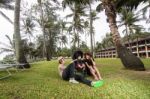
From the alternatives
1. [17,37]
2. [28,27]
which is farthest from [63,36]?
[17,37]

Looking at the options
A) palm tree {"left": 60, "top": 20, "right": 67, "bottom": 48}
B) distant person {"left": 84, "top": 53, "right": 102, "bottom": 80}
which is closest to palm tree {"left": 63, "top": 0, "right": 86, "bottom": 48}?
palm tree {"left": 60, "top": 20, "right": 67, "bottom": 48}

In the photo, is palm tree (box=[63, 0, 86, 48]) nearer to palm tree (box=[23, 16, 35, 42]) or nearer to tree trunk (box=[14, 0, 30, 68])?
palm tree (box=[23, 16, 35, 42])

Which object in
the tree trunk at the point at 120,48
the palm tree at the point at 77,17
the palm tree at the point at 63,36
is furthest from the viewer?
the palm tree at the point at 63,36

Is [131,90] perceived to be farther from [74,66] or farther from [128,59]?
[128,59]

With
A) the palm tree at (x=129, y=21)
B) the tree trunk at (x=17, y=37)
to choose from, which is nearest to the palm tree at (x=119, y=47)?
the tree trunk at (x=17, y=37)

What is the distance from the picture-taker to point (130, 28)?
2108 inches

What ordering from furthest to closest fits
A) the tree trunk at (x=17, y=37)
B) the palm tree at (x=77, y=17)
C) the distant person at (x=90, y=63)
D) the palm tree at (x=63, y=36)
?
the palm tree at (x=63, y=36) → the palm tree at (x=77, y=17) → the tree trunk at (x=17, y=37) → the distant person at (x=90, y=63)

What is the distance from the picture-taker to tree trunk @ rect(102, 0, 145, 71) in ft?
50.7

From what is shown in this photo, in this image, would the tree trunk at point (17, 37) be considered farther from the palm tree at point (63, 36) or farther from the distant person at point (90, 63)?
the palm tree at point (63, 36)

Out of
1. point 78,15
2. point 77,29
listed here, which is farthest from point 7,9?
point 77,29

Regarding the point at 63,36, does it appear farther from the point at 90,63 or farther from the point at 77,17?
the point at 90,63

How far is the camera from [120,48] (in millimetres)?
16047

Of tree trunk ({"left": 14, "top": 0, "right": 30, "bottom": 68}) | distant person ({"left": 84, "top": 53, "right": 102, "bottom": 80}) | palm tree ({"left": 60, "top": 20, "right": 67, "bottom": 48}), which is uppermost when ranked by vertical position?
palm tree ({"left": 60, "top": 20, "right": 67, "bottom": 48})

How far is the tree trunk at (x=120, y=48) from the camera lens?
608 inches
